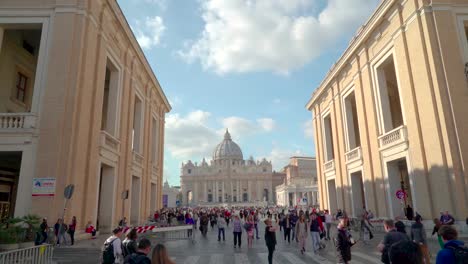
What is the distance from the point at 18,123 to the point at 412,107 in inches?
724

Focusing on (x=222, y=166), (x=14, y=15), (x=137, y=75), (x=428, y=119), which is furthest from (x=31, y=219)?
(x=222, y=166)

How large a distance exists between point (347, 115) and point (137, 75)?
16201mm

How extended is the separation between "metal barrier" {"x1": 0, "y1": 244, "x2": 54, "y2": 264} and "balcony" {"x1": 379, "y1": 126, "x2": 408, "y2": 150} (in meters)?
16.4

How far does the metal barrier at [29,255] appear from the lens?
23.3 ft

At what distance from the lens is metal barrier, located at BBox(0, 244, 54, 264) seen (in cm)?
710

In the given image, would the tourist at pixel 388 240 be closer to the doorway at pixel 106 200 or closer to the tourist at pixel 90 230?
the tourist at pixel 90 230

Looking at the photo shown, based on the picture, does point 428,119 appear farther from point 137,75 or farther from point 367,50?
point 137,75

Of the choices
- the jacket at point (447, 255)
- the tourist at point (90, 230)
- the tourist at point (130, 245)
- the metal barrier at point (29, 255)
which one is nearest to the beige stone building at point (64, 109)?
the tourist at point (90, 230)

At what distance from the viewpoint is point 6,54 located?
16.9 metres

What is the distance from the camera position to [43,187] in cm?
1279

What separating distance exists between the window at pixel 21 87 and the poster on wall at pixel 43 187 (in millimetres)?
7060

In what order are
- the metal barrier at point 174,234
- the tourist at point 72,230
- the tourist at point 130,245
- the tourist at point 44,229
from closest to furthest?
1. the tourist at point 130,245
2. the tourist at point 44,229
3. the tourist at point 72,230
4. the metal barrier at point 174,234

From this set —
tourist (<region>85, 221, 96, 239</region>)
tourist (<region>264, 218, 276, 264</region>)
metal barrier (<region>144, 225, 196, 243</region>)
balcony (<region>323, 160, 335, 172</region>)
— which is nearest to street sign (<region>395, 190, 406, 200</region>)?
tourist (<region>264, 218, 276, 264</region>)

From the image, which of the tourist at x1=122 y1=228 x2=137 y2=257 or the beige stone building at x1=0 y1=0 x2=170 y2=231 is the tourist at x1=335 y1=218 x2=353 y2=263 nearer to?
the tourist at x1=122 y1=228 x2=137 y2=257
